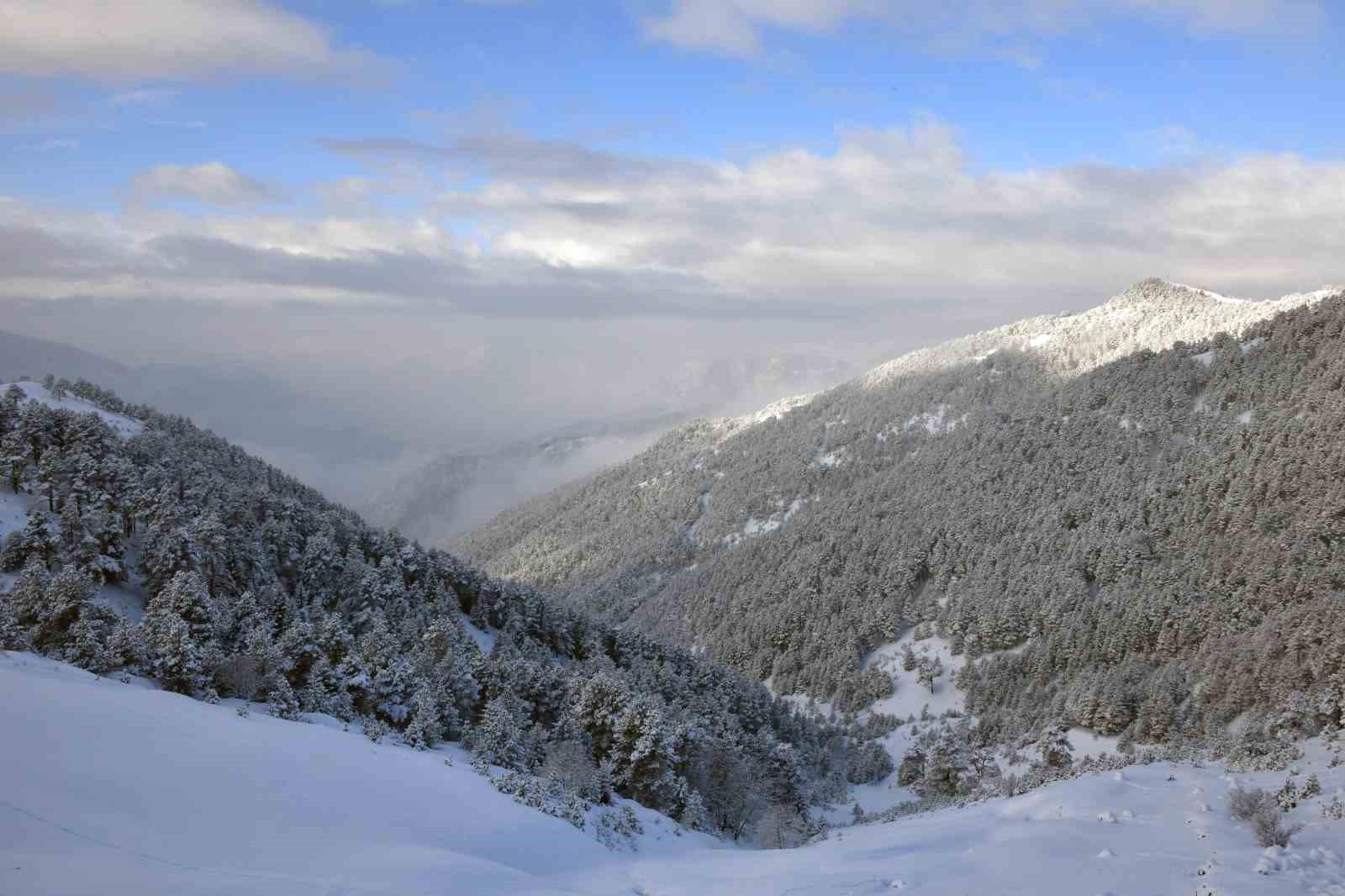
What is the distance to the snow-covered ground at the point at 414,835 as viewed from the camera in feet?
57.4

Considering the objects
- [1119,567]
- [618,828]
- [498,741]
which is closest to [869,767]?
[1119,567]

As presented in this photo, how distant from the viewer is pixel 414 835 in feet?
78.5

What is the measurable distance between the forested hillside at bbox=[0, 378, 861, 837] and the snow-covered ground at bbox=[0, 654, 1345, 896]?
7.35 meters

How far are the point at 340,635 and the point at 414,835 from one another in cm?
3431

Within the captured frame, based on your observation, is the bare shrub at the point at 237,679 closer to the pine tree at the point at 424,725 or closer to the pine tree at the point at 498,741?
the pine tree at the point at 424,725

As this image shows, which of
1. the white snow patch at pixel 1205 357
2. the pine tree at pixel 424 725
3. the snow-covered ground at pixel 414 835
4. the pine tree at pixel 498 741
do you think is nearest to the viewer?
the snow-covered ground at pixel 414 835

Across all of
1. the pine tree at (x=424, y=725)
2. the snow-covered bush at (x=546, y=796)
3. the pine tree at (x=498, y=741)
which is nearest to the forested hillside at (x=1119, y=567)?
the snow-covered bush at (x=546, y=796)

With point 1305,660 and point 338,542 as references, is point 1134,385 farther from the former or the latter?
point 338,542

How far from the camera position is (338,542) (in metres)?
86.1

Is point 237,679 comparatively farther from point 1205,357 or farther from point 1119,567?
point 1205,357

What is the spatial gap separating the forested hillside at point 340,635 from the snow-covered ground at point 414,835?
735cm

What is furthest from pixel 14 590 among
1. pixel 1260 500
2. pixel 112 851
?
pixel 1260 500

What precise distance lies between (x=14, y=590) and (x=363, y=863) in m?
40.1

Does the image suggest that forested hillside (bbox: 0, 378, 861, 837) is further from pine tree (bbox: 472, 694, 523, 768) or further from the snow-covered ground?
the snow-covered ground
